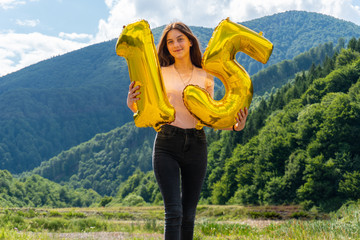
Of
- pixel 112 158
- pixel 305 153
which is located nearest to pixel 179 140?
pixel 305 153

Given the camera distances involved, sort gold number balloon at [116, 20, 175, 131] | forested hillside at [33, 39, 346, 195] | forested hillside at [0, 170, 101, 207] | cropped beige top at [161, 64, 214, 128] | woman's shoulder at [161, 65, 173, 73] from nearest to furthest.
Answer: gold number balloon at [116, 20, 175, 131] → cropped beige top at [161, 64, 214, 128] → woman's shoulder at [161, 65, 173, 73] → forested hillside at [0, 170, 101, 207] → forested hillside at [33, 39, 346, 195]

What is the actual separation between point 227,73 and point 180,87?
551 millimetres

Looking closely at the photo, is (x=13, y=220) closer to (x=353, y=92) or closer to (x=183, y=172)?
(x=183, y=172)

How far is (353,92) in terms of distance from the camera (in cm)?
4678

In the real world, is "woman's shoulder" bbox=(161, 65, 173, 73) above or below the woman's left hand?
above

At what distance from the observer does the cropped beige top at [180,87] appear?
14.4 feet

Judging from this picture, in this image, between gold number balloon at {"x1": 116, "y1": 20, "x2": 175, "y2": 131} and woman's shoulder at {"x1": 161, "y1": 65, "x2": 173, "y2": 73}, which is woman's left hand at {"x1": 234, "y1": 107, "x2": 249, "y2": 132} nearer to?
gold number balloon at {"x1": 116, "y1": 20, "x2": 175, "y2": 131}

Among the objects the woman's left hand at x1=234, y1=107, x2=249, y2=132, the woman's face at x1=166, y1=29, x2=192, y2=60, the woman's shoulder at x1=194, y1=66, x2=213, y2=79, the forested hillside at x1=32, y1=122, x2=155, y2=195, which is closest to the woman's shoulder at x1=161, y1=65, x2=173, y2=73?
the woman's face at x1=166, y1=29, x2=192, y2=60

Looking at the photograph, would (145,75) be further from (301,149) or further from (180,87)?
(301,149)

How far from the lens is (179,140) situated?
4.19 meters

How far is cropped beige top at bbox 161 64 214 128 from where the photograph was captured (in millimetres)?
4375

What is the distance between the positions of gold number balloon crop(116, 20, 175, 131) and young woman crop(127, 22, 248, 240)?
10 cm

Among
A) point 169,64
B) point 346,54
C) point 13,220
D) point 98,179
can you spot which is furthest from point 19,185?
point 169,64

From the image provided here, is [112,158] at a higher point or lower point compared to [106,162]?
higher
